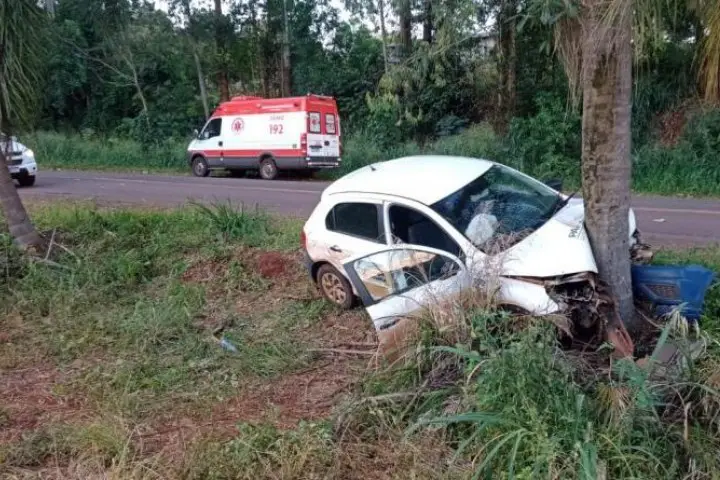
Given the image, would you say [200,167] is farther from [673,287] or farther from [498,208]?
[673,287]

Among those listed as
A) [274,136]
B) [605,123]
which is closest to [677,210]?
[605,123]

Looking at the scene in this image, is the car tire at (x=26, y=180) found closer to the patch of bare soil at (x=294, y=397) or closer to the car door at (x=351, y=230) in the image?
the car door at (x=351, y=230)

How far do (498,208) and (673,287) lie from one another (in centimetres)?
159

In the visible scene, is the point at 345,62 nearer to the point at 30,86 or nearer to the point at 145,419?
the point at 30,86

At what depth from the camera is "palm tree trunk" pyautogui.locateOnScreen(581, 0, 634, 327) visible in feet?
16.9

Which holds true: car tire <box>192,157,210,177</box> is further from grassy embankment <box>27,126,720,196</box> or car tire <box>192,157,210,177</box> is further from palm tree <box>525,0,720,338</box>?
palm tree <box>525,0,720,338</box>

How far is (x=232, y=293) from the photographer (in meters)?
8.43

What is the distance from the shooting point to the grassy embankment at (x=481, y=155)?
51.9ft

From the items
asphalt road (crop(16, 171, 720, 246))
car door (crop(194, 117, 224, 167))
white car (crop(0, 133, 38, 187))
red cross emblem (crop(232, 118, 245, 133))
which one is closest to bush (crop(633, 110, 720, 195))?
asphalt road (crop(16, 171, 720, 246))

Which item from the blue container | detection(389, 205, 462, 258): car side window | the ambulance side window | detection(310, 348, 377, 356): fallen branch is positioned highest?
the ambulance side window

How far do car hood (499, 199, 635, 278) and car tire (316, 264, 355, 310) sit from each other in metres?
2.23

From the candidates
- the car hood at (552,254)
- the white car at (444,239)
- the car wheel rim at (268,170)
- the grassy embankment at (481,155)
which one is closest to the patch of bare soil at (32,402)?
the white car at (444,239)

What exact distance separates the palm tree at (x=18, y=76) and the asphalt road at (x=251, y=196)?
3.88 meters

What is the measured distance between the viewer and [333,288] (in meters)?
7.33
